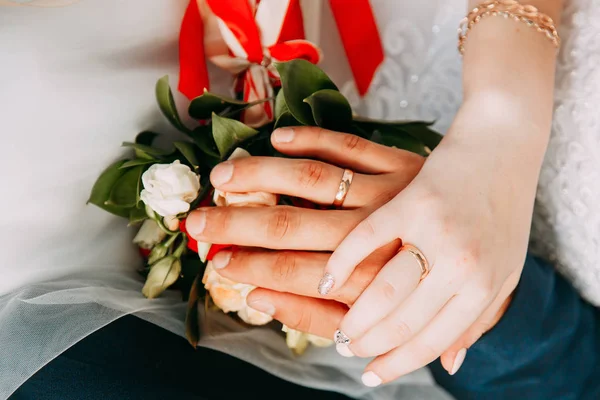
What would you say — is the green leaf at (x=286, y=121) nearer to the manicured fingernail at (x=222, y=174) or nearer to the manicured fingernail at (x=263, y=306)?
the manicured fingernail at (x=222, y=174)

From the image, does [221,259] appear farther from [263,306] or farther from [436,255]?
[436,255]

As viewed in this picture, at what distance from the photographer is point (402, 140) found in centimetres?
66

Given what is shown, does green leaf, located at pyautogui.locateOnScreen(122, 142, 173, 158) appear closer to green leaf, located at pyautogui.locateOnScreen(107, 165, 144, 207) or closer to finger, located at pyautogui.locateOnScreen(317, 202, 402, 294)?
green leaf, located at pyautogui.locateOnScreen(107, 165, 144, 207)

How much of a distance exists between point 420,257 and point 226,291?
216 millimetres

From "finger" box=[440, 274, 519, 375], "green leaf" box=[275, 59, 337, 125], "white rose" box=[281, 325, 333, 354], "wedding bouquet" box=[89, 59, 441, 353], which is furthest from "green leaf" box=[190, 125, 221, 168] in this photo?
"finger" box=[440, 274, 519, 375]

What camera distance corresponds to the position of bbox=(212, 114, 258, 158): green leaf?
0.52 metres

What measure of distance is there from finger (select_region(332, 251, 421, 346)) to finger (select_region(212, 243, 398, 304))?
33 mm

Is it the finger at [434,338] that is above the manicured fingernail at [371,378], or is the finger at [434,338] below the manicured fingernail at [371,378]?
above

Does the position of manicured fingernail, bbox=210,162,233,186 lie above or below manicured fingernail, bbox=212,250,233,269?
above

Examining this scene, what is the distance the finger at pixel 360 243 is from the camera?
483mm

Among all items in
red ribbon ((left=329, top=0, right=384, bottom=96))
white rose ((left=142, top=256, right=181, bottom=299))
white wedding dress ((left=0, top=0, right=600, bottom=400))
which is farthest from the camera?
red ribbon ((left=329, top=0, right=384, bottom=96))

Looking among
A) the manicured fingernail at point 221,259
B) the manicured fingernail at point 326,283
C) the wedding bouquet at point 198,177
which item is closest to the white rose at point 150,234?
the wedding bouquet at point 198,177

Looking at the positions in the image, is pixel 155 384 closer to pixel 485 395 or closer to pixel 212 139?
pixel 212 139

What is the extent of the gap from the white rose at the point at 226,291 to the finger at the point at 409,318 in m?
0.13
